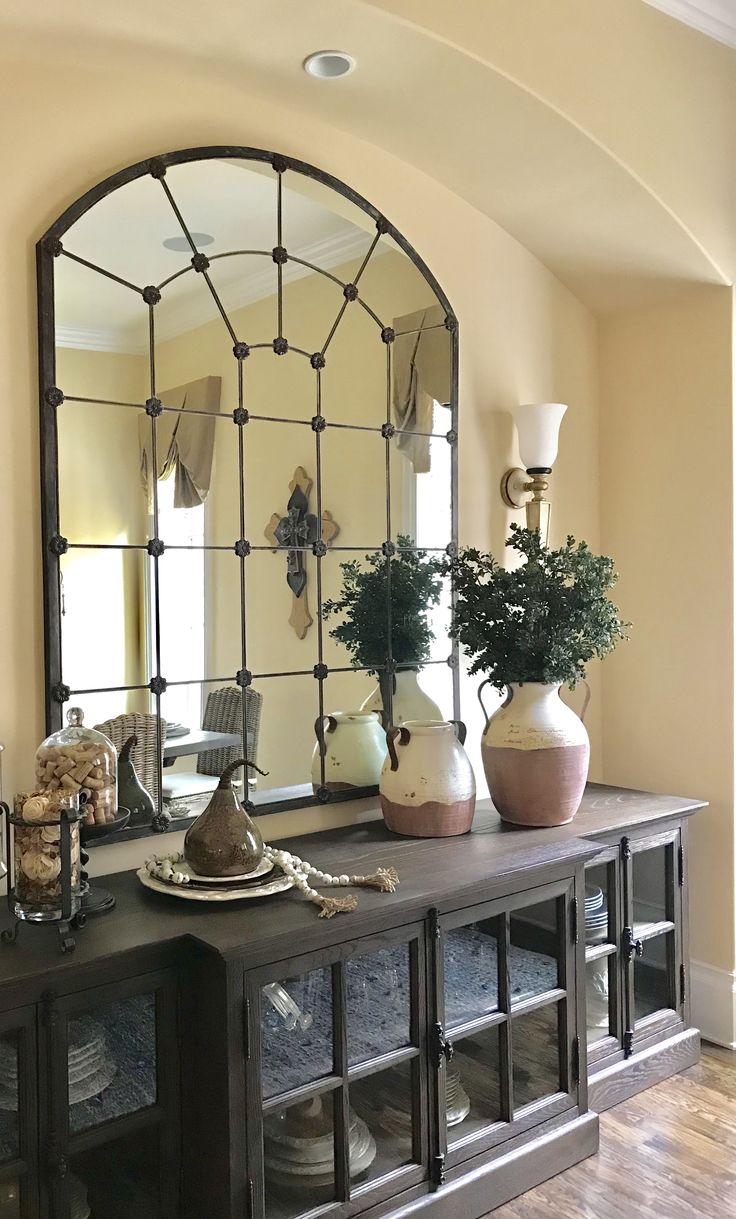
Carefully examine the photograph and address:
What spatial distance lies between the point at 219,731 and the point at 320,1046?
2.47ft

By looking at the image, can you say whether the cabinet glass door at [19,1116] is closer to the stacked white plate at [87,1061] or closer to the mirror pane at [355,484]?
the stacked white plate at [87,1061]

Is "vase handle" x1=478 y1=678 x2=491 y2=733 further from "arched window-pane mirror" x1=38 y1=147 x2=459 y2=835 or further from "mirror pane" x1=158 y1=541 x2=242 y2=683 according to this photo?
"mirror pane" x1=158 y1=541 x2=242 y2=683

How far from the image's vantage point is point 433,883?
210 centimetres

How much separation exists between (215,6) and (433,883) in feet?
6.06

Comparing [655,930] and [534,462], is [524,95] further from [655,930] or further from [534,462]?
[655,930]

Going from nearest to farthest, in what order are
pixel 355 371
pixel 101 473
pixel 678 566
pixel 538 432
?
pixel 101 473, pixel 355 371, pixel 538 432, pixel 678 566

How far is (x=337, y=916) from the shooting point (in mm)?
1903

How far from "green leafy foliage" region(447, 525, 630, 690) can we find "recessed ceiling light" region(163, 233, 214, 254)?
3.32 feet

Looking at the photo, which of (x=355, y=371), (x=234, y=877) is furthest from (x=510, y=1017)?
(x=355, y=371)

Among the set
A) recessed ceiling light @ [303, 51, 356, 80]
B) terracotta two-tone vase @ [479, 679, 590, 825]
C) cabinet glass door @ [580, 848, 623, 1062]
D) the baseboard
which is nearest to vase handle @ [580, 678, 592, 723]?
terracotta two-tone vase @ [479, 679, 590, 825]

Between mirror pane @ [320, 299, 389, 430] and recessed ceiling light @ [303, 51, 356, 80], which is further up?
recessed ceiling light @ [303, 51, 356, 80]

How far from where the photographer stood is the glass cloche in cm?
193

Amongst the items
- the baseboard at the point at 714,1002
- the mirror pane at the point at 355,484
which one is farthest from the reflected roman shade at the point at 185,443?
the baseboard at the point at 714,1002

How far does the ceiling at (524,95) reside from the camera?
6.84ft
